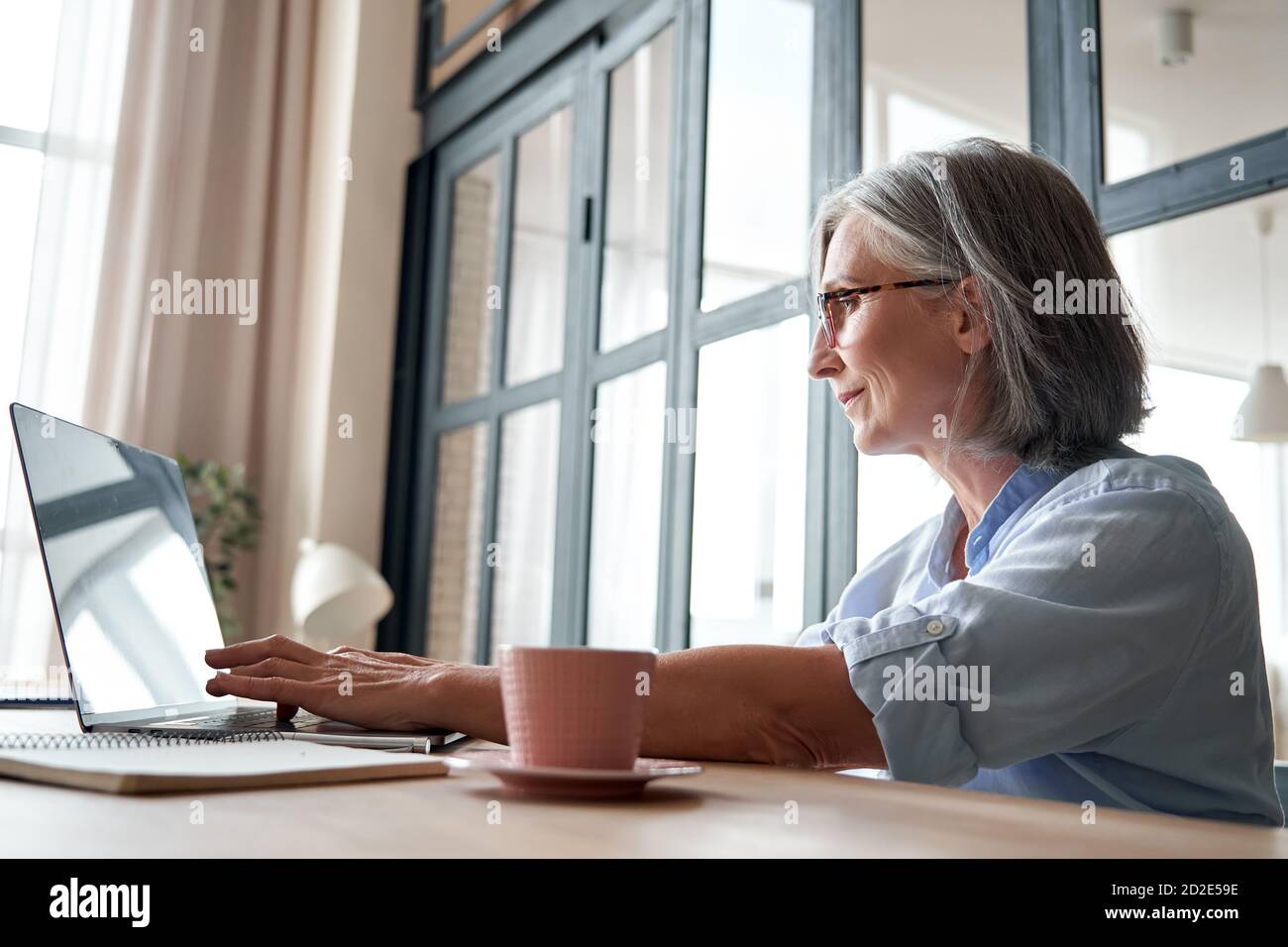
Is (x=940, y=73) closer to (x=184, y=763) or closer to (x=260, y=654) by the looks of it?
(x=260, y=654)

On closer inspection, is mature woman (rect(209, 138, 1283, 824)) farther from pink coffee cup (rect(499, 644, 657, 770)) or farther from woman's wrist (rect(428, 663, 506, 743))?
pink coffee cup (rect(499, 644, 657, 770))

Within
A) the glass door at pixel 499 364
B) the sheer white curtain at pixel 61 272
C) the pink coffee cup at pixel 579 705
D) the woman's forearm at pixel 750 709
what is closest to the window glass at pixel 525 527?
the glass door at pixel 499 364

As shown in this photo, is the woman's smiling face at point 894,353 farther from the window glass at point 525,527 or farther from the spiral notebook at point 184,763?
the window glass at point 525,527

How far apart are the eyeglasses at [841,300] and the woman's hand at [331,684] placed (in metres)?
0.62

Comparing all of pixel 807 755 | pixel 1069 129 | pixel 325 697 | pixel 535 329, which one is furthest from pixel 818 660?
pixel 535 329

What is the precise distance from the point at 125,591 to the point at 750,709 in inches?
20.6

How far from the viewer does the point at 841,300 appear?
133cm

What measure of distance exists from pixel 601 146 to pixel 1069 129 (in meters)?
1.62

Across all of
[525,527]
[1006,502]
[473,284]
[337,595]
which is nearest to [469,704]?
[1006,502]

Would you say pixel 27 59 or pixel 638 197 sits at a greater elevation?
pixel 27 59

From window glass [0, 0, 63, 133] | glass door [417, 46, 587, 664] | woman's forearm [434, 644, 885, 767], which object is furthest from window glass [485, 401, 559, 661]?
woman's forearm [434, 644, 885, 767]

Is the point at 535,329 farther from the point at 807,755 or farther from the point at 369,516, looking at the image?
the point at 807,755

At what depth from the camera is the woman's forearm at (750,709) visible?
2.79 ft

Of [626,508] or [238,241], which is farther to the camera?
[238,241]
